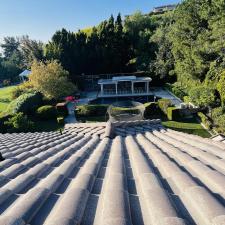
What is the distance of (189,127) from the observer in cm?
2383

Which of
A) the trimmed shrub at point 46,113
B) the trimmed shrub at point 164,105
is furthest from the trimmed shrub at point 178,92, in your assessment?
the trimmed shrub at point 46,113

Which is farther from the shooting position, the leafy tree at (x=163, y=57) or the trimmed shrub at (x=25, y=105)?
the leafy tree at (x=163, y=57)

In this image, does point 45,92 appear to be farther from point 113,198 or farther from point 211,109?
point 113,198

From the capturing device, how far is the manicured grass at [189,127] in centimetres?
2220

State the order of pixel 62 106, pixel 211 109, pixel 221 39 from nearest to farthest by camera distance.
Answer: pixel 221 39 → pixel 211 109 → pixel 62 106

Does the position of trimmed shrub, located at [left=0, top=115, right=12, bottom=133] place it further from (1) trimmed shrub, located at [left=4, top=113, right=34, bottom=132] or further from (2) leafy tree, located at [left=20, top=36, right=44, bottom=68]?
(2) leafy tree, located at [left=20, top=36, right=44, bottom=68]

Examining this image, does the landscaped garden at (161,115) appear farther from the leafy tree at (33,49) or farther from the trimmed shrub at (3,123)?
the leafy tree at (33,49)

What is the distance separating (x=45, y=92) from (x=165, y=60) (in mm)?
20705

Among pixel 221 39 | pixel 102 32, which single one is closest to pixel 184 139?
pixel 221 39

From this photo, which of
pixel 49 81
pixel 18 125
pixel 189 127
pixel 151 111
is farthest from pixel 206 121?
pixel 49 81

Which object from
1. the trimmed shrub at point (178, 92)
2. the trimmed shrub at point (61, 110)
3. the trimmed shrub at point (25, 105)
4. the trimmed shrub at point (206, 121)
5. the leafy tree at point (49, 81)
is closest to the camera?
the trimmed shrub at point (206, 121)

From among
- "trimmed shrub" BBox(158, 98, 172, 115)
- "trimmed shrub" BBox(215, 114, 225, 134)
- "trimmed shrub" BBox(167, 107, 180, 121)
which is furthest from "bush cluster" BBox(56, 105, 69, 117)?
"trimmed shrub" BBox(215, 114, 225, 134)

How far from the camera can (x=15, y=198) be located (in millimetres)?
2738

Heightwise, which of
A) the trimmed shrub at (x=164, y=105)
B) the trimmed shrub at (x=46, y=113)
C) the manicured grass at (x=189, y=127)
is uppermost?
the trimmed shrub at (x=164, y=105)
